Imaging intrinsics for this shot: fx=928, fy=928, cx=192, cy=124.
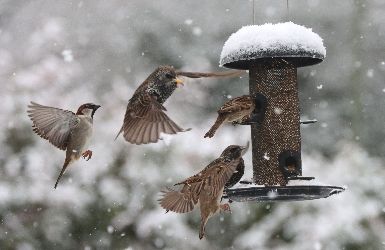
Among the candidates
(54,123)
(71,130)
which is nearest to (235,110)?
(71,130)

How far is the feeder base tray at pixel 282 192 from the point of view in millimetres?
6121

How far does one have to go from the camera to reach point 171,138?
1102 centimetres

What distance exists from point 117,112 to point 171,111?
2.24 feet

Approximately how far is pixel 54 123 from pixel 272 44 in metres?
1.59

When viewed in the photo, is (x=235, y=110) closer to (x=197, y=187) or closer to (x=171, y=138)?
(x=197, y=187)

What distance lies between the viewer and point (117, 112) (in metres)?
11.5

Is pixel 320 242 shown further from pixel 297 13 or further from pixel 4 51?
pixel 4 51

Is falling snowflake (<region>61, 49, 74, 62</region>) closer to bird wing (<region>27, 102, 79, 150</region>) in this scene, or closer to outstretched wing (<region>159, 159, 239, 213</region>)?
bird wing (<region>27, 102, 79, 150</region>)

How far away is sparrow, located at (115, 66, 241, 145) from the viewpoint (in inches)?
199

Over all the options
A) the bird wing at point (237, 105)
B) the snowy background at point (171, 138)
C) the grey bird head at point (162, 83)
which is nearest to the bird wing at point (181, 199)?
the grey bird head at point (162, 83)

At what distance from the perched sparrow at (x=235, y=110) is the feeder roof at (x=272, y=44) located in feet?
0.94

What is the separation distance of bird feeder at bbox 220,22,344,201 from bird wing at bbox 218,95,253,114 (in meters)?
0.21

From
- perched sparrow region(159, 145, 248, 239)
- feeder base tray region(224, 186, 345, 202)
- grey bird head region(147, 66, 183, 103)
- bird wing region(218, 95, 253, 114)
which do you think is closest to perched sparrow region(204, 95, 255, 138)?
bird wing region(218, 95, 253, 114)

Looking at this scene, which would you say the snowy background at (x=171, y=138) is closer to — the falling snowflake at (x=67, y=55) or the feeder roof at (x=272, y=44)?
the falling snowflake at (x=67, y=55)
